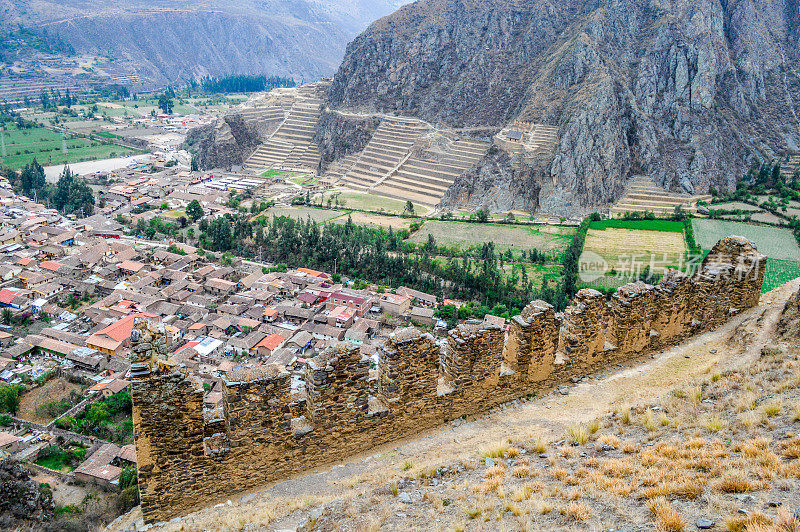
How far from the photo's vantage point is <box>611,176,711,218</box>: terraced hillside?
233 feet

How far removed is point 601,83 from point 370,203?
41.7 m

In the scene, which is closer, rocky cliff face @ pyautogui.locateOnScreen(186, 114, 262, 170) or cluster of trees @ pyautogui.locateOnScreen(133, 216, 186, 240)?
cluster of trees @ pyautogui.locateOnScreen(133, 216, 186, 240)

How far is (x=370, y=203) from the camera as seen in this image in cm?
7750

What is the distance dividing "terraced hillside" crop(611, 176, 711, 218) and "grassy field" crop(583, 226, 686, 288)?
28.2 feet

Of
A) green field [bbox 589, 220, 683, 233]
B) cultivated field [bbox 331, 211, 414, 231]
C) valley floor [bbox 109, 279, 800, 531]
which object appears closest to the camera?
valley floor [bbox 109, 279, 800, 531]

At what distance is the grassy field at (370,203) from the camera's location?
7461 cm

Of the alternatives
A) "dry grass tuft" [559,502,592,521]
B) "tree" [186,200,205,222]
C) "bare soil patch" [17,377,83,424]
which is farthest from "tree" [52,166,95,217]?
"dry grass tuft" [559,502,592,521]

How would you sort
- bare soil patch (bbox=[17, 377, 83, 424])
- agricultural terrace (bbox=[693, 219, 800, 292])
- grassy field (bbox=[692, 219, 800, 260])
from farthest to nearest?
grassy field (bbox=[692, 219, 800, 260]) < agricultural terrace (bbox=[693, 219, 800, 292]) < bare soil patch (bbox=[17, 377, 83, 424])

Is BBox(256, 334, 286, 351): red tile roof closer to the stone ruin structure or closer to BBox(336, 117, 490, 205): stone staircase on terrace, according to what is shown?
the stone ruin structure

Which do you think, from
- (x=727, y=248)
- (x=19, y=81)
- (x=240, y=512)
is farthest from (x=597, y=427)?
(x=19, y=81)

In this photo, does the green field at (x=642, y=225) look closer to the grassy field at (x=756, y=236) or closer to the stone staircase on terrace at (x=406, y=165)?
the grassy field at (x=756, y=236)

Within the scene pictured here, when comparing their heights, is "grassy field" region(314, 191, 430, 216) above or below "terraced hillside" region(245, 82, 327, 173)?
below

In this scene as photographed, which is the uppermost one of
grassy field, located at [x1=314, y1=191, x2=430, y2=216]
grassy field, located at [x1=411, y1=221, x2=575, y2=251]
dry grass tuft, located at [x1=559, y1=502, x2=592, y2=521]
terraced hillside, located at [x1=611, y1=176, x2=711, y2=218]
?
dry grass tuft, located at [x1=559, y1=502, x2=592, y2=521]

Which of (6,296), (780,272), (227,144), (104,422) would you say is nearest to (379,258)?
(104,422)
